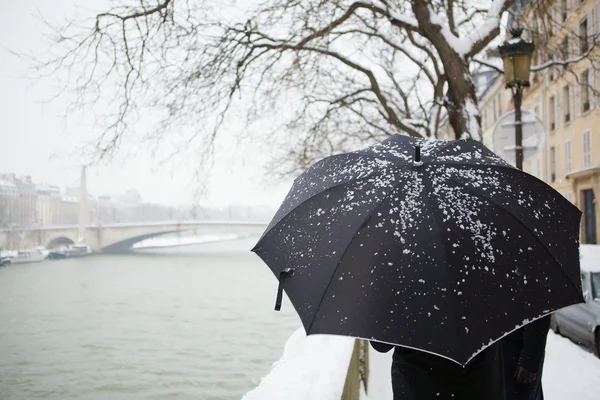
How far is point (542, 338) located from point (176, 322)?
19342 mm

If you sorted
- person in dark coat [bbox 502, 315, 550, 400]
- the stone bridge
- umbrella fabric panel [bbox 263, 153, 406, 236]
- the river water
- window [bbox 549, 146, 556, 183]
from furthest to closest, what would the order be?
the stone bridge < window [bbox 549, 146, 556, 183] < the river water < person in dark coat [bbox 502, 315, 550, 400] < umbrella fabric panel [bbox 263, 153, 406, 236]

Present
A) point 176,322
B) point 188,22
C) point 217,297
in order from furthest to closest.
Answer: point 217,297 → point 176,322 → point 188,22

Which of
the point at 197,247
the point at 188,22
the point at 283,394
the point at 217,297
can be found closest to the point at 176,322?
the point at 217,297

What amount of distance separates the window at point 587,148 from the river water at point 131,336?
13.5m

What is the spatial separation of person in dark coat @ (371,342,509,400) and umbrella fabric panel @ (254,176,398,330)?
0.31m

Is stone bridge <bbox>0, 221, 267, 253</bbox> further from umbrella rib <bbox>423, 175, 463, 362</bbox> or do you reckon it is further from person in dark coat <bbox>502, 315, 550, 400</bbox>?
umbrella rib <bbox>423, 175, 463, 362</bbox>

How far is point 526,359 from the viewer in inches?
105

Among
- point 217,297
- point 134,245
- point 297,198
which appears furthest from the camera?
point 134,245

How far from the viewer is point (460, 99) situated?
7.18 m

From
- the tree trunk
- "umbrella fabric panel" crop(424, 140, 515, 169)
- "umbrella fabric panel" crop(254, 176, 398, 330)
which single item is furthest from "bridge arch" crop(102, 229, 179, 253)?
"umbrella fabric panel" crop(424, 140, 515, 169)

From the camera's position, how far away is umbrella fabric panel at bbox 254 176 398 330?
1.78 m

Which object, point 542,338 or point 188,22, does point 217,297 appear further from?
point 542,338

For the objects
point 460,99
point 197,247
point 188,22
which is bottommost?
point 197,247

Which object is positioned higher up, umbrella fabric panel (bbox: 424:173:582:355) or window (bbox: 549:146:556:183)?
window (bbox: 549:146:556:183)
